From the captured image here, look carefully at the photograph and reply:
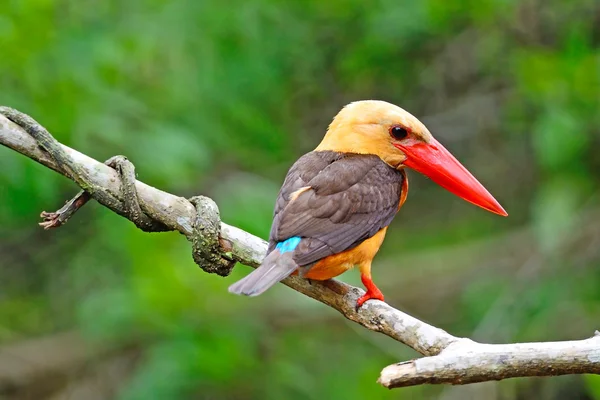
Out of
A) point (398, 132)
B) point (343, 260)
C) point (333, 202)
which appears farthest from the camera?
point (398, 132)

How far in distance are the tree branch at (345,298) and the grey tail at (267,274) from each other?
144 millimetres

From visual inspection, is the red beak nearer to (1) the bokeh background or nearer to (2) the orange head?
(2) the orange head

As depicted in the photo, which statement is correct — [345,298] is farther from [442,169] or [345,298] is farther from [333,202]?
[442,169]

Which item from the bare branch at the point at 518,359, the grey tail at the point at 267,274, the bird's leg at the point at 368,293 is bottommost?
the bare branch at the point at 518,359

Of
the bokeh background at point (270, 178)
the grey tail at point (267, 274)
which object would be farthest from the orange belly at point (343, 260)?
the bokeh background at point (270, 178)

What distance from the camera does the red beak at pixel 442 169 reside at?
3.83 meters

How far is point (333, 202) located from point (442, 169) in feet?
2.05

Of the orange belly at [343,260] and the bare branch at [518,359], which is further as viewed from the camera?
the orange belly at [343,260]

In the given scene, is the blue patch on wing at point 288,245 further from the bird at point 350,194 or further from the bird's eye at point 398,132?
the bird's eye at point 398,132

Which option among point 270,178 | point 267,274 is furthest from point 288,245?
point 270,178

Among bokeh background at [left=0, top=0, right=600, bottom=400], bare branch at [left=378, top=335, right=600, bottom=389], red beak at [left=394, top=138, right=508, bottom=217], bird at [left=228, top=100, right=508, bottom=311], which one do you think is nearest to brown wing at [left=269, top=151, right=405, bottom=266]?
bird at [left=228, top=100, right=508, bottom=311]

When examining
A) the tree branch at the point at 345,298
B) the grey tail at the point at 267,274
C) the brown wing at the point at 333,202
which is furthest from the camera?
the brown wing at the point at 333,202

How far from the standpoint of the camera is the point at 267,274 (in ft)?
9.89

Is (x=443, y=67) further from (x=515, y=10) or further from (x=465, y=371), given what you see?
(x=465, y=371)
